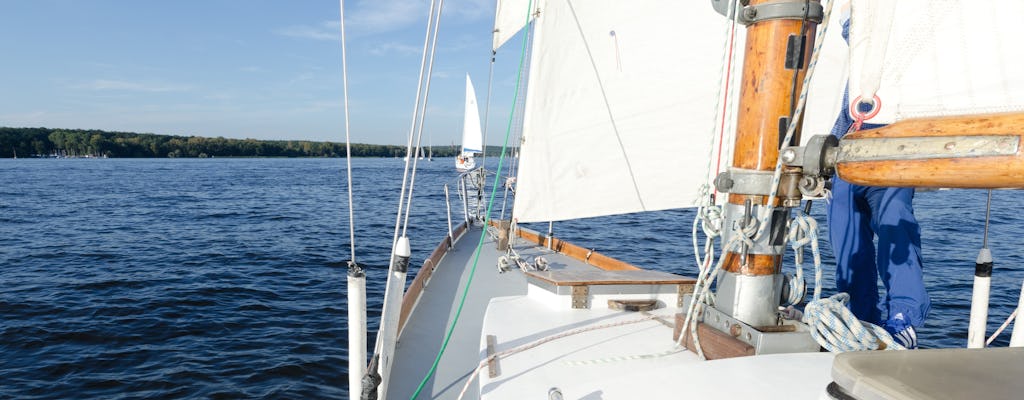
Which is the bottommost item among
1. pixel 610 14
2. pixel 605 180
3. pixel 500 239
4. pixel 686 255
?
pixel 686 255

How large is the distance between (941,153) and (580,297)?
2.96m

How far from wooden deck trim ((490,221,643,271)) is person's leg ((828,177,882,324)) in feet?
8.45

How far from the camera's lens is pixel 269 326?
9125 millimetres

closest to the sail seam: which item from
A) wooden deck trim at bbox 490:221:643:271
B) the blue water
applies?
wooden deck trim at bbox 490:221:643:271

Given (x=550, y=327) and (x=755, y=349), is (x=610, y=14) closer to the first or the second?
(x=550, y=327)

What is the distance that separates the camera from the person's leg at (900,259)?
307 cm

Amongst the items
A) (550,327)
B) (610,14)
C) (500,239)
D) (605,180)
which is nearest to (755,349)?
(550,327)

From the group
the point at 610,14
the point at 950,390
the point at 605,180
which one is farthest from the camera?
the point at 605,180

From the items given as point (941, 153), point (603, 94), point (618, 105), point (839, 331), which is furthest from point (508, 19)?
point (941, 153)

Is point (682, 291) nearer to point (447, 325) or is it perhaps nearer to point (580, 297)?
point (580, 297)

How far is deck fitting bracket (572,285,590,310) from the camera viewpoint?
409 centimetres

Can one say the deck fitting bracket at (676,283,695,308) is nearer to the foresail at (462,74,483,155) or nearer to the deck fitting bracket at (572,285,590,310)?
the deck fitting bracket at (572,285,590,310)

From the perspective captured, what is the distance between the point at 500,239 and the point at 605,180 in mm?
2757

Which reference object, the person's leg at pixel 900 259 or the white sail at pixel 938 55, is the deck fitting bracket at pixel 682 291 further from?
the white sail at pixel 938 55
